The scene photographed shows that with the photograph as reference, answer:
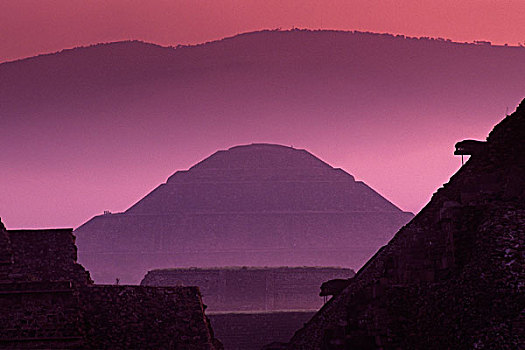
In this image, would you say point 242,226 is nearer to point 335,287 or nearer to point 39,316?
point 335,287

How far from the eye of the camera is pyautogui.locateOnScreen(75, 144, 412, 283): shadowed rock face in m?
177

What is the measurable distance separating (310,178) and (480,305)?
548 ft

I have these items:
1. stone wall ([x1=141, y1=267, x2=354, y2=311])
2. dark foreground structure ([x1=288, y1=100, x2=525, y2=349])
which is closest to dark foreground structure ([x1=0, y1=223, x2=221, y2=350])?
dark foreground structure ([x1=288, y1=100, x2=525, y2=349])

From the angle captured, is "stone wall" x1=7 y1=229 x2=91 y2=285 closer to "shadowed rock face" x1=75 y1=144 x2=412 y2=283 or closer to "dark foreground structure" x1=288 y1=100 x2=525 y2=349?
"dark foreground structure" x1=288 y1=100 x2=525 y2=349

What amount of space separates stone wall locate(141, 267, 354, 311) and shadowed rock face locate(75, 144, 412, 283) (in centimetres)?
7216

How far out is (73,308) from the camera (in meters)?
35.4

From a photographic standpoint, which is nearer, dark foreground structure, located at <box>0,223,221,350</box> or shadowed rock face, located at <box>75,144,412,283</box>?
dark foreground structure, located at <box>0,223,221,350</box>

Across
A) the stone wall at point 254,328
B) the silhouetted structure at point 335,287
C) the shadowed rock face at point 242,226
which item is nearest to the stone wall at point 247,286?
the stone wall at point 254,328

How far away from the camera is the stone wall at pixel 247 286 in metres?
97.1

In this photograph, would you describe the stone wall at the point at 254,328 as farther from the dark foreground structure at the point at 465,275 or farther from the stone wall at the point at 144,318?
the dark foreground structure at the point at 465,275

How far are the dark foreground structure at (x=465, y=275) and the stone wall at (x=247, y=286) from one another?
58.9m

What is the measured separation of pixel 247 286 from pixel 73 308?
6357cm

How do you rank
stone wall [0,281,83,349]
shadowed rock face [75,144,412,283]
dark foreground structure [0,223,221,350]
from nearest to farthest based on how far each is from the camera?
stone wall [0,281,83,349]
dark foreground structure [0,223,221,350]
shadowed rock face [75,144,412,283]

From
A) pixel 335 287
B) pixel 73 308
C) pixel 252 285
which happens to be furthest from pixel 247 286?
pixel 73 308
